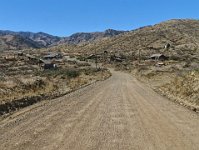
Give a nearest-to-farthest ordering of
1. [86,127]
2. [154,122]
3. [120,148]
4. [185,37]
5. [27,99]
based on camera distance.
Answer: [120,148] < [86,127] < [154,122] < [27,99] < [185,37]

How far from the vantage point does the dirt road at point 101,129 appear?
40.1 ft

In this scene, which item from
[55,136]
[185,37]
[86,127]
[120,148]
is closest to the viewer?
[120,148]

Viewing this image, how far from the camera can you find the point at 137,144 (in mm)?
12383

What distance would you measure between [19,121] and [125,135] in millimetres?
5460

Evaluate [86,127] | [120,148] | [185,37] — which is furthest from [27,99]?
[185,37]

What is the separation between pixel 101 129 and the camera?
590 inches

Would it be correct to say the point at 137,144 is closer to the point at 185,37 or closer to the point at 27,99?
the point at 27,99

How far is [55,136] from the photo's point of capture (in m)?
13.5

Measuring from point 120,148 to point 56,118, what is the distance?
668cm

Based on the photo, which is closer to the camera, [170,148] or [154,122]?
[170,148]

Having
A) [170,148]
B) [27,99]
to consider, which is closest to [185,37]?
[27,99]

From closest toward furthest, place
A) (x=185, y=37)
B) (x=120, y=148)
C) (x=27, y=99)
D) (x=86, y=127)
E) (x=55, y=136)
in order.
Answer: (x=120, y=148), (x=55, y=136), (x=86, y=127), (x=27, y=99), (x=185, y=37)

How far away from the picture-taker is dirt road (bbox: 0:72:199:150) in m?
12.2

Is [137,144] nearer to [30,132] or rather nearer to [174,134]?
[174,134]
